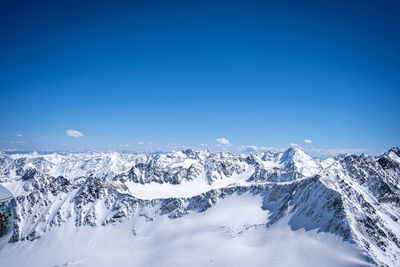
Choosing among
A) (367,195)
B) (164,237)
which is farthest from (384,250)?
(164,237)

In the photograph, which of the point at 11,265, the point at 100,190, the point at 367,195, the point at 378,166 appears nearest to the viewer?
the point at 367,195

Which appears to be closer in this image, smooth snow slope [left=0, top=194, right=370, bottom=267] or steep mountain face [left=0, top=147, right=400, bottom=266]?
smooth snow slope [left=0, top=194, right=370, bottom=267]

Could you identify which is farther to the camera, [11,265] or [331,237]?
[11,265]

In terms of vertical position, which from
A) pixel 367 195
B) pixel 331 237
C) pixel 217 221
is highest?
pixel 367 195

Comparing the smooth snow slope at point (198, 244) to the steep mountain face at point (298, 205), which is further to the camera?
the steep mountain face at point (298, 205)

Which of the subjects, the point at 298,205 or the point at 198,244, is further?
the point at 198,244

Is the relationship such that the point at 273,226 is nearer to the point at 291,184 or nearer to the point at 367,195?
the point at 291,184

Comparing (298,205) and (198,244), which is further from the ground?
(298,205)

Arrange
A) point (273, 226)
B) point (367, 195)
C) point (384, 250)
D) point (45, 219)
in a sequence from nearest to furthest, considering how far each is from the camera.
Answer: point (384, 250)
point (273, 226)
point (367, 195)
point (45, 219)
